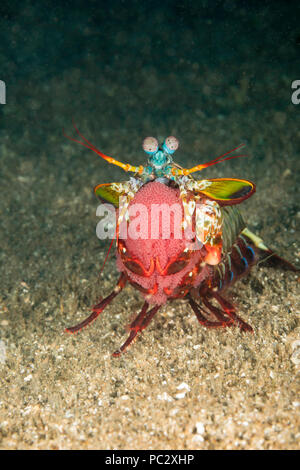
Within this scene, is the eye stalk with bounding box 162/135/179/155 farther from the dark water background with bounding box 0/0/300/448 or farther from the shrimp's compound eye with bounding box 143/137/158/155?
the dark water background with bounding box 0/0/300/448

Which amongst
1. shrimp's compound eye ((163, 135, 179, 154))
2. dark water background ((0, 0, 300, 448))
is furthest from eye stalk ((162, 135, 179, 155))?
dark water background ((0, 0, 300, 448))

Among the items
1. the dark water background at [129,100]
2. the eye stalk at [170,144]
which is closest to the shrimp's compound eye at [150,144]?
the eye stalk at [170,144]

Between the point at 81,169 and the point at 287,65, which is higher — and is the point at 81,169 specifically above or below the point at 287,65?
below

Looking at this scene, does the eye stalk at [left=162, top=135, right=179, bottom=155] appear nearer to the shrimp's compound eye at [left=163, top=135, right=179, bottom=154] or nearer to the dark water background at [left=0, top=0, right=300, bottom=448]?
the shrimp's compound eye at [left=163, top=135, right=179, bottom=154]

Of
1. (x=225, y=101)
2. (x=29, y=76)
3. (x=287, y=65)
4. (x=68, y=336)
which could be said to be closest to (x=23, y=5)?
(x=29, y=76)

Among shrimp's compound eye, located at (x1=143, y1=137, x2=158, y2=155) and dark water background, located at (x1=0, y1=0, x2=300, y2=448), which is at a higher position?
dark water background, located at (x1=0, y1=0, x2=300, y2=448)

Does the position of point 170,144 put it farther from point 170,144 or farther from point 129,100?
point 129,100

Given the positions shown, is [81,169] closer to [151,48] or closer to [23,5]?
[151,48]

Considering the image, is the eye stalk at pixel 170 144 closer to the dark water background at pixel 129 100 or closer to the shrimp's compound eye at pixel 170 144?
the shrimp's compound eye at pixel 170 144

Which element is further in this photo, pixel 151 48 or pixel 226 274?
pixel 151 48

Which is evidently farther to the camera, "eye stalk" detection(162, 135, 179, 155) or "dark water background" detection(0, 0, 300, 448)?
"dark water background" detection(0, 0, 300, 448)

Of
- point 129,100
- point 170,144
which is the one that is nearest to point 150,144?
point 170,144
